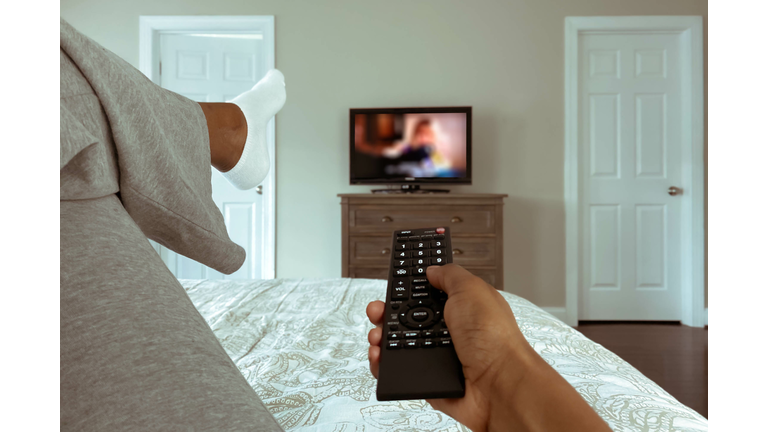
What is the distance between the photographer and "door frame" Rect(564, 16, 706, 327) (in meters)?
2.80

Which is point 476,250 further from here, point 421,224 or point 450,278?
point 450,278

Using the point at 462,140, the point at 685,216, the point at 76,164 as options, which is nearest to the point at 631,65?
the point at 685,216

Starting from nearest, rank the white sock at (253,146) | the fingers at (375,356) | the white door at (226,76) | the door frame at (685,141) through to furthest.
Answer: the fingers at (375,356), the white sock at (253,146), the door frame at (685,141), the white door at (226,76)

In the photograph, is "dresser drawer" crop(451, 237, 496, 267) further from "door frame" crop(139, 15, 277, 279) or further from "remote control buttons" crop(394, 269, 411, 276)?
"remote control buttons" crop(394, 269, 411, 276)

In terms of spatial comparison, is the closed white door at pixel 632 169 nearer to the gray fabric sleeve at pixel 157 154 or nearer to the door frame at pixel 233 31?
the door frame at pixel 233 31

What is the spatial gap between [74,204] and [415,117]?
8.18 feet

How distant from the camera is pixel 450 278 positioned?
533 mm

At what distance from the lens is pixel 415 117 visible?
2.72m

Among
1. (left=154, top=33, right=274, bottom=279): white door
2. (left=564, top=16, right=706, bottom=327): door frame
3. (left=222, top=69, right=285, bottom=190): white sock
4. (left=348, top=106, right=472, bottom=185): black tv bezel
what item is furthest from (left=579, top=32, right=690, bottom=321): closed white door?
(left=222, top=69, right=285, bottom=190): white sock

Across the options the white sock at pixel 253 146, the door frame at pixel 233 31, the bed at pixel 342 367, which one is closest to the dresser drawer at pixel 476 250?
the door frame at pixel 233 31

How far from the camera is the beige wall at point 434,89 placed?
9.37 feet

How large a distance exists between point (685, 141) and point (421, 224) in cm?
189

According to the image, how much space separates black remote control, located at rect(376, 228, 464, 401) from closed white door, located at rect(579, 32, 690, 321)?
259 centimetres

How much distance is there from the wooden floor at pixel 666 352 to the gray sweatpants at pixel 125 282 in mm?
1890
